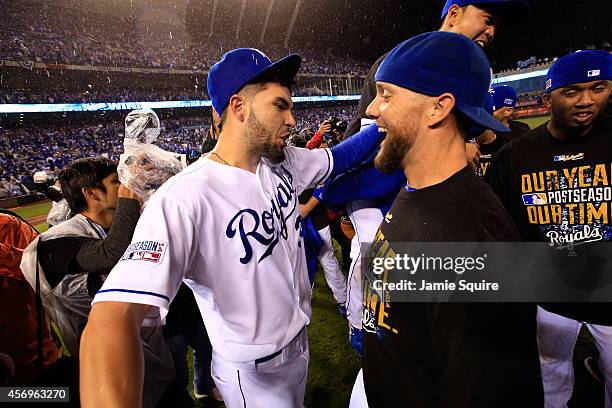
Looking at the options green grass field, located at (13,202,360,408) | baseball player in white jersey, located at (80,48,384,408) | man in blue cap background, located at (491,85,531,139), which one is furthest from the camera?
man in blue cap background, located at (491,85,531,139)

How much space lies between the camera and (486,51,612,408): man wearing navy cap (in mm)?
1998

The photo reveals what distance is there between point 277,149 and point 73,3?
3656 cm

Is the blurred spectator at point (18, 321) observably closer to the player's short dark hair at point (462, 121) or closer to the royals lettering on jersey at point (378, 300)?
the royals lettering on jersey at point (378, 300)

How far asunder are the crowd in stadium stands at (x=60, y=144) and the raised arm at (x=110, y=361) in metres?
14.4

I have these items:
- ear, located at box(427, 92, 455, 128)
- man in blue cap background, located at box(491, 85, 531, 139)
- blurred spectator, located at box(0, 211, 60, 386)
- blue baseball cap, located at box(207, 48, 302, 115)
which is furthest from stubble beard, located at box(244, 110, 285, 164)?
man in blue cap background, located at box(491, 85, 531, 139)

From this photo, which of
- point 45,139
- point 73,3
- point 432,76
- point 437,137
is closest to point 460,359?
point 437,137

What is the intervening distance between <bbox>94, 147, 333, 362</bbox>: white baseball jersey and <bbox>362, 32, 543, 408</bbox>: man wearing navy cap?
0.47 meters

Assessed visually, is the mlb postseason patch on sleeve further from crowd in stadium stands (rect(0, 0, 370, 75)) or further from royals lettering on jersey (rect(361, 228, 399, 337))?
crowd in stadium stands (rect(0, 0, 370, 75))

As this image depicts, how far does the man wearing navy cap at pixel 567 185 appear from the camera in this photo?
200cm

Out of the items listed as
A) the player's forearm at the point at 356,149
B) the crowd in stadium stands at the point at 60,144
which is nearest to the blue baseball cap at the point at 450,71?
the player's forearm at the point at 356,149

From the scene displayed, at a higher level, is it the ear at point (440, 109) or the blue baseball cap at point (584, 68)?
the blue baseball cap at point (584, 68)

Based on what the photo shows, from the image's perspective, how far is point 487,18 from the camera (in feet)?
5.36

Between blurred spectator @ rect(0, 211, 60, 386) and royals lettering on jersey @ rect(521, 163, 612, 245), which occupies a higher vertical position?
royals lettering on jersey @ rect(521, 163, 612, 245)

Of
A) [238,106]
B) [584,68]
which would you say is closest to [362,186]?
[238,106]
